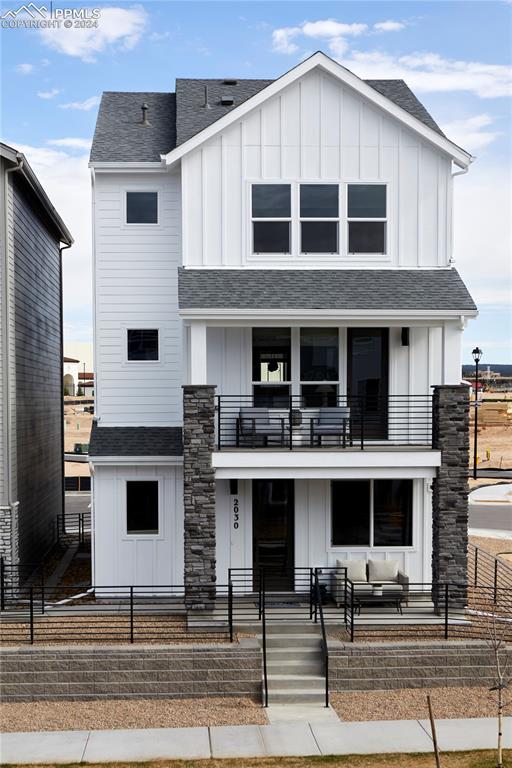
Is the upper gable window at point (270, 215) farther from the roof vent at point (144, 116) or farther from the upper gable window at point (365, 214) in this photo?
the roof vent at point (144, 116)

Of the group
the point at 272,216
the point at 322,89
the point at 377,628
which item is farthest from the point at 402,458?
the point at 322,89

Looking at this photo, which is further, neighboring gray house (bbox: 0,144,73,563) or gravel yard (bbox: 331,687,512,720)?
neighboring gray house (bbox: 0,144,73,563)

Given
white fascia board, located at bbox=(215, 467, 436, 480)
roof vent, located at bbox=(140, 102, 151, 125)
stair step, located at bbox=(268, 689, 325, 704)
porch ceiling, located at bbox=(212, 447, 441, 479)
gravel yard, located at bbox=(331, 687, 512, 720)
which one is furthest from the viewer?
roof vent, located at bbox=(140, 102, 151, 125)

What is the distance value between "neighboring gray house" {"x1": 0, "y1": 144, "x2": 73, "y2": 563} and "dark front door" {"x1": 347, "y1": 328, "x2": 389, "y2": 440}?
709cm

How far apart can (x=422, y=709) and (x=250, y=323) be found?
23.6ft

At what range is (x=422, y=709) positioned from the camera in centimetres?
1180

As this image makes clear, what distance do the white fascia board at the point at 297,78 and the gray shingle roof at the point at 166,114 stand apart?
59 cm

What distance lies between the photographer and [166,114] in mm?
18406

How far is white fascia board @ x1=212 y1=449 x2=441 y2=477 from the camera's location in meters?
14.3

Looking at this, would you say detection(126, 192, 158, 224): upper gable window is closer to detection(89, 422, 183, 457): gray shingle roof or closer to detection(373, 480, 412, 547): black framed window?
detection(89, 422, 183, 457): gray shingle roof

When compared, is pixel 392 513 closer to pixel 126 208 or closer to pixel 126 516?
pixel 126 516

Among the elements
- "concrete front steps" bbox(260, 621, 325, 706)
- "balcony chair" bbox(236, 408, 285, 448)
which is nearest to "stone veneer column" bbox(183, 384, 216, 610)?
"balcony chair" bbox(236, 408, 285, 448)

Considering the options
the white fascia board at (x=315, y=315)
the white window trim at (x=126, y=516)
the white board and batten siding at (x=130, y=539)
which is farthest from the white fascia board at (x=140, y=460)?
the white fascia board at (x=315, y=315)

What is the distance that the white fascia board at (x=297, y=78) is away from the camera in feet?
49.7
